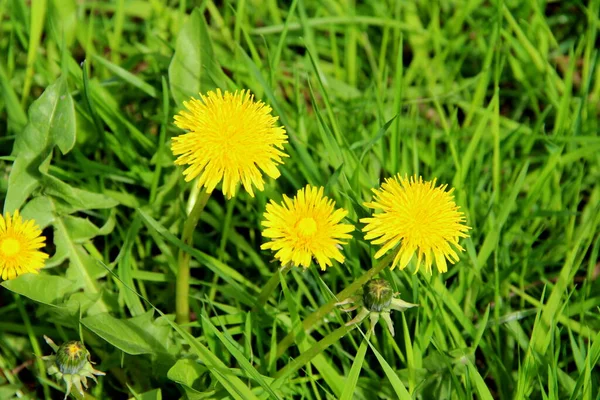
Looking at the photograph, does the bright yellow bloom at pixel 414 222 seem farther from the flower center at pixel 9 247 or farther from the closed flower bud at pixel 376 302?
the flower center at pixel 9 247

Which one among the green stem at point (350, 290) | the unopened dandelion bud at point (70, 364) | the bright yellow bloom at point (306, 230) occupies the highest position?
the bright yellow bloom at point (306, 230)

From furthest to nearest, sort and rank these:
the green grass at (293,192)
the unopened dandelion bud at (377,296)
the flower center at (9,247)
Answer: the green grass at (293,192) → the flower center at (9,247) → the unopened dandelion bud at (377,296)

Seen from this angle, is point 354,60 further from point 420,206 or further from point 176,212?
point 420,206

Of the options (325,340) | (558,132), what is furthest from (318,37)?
(325,340)

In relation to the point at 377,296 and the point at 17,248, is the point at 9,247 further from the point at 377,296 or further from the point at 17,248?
the point at 377,296

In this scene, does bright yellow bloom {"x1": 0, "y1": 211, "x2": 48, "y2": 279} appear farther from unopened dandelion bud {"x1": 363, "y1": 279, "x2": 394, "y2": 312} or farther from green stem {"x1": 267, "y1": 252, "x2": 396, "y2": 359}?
unopened dandelion bud {"x1": 363, "y1": 279, "x2": 394, "y2": 312}

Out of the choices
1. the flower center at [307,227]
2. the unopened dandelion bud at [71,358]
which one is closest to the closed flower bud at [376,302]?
the flower center at [307,227]

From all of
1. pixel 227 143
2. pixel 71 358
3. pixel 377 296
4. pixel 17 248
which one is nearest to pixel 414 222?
pixel 377 296
